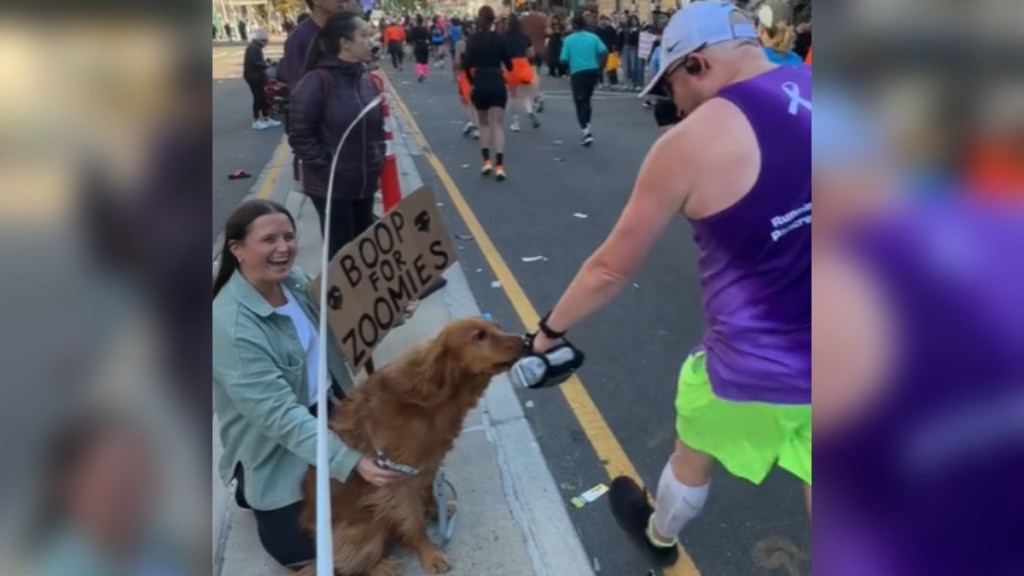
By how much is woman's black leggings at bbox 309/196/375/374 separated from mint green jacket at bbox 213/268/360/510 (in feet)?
6.02

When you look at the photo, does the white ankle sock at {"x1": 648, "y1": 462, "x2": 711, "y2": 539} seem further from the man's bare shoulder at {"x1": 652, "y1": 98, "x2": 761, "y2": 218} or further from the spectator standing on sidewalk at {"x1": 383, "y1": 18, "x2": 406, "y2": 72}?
the spectator standing on sidewalk at {"x1": 383, "y1": 18, "x2": 406, "y2": 72}

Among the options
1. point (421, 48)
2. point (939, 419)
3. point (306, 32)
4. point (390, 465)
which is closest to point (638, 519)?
point (390, 465)

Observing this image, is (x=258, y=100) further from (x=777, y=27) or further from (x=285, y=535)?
(x=285, y=535)

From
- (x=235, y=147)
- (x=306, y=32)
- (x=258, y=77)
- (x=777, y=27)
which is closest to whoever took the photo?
(x=306, y=32)

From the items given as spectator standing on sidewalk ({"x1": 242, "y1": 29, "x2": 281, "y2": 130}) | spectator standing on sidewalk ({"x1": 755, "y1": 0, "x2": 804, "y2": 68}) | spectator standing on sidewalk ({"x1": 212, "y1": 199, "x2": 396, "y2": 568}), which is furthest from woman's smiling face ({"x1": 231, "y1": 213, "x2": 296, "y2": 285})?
spectator standing on sidewalk ({"x1": 242, "y1": 29, "x2": 281, "y2": 130})

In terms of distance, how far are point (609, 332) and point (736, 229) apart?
131 inches

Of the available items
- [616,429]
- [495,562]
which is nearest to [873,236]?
[495,562]

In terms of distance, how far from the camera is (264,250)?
272 centimetres

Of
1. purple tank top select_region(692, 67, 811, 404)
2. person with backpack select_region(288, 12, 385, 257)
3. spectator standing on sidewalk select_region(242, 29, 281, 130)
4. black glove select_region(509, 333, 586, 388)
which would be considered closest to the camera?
purple tank top select_region(692, 67, 811, 404)

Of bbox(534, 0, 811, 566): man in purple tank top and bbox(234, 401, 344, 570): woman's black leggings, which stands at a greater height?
bbox(534, 0, 811, 566): man in purple tank top

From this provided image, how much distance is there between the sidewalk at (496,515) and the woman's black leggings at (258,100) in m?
11.8

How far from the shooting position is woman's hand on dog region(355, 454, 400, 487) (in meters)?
2.79

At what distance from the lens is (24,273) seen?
1.85 ft

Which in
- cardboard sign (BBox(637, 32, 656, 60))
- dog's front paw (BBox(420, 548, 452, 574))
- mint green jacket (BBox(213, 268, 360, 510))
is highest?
cardboard sign (BBox(637, 32, 656, 60))
